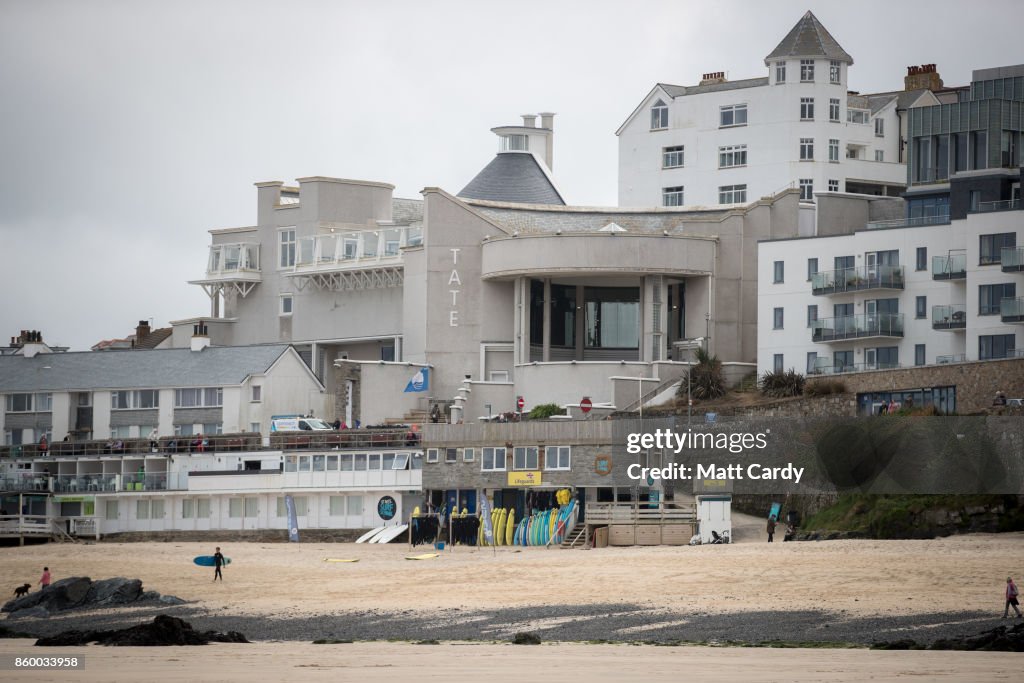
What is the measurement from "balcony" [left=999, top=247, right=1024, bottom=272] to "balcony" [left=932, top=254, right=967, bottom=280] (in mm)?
2150

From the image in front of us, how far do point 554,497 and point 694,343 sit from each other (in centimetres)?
1517

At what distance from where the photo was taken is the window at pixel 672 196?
96812 mm

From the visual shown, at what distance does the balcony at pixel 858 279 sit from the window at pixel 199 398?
26.2 metres

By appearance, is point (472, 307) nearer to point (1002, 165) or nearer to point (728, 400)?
point (728, 400)

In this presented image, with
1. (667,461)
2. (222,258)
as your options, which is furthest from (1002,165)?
(222,258)

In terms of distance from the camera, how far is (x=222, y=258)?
92.1m

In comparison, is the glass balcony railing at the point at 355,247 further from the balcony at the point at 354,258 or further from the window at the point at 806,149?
the window at the point at 806,149

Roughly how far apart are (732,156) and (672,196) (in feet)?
12.4

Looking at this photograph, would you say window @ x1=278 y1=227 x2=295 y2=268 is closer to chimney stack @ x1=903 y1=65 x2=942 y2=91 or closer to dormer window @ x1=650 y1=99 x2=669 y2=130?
dormer window @ x1=650 y1=99 x2=669 y2=130

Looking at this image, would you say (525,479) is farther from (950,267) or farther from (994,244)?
(994,244)

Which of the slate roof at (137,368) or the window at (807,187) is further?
the window at (807,187)

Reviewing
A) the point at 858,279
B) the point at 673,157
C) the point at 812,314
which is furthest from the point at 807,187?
the point at 858,279

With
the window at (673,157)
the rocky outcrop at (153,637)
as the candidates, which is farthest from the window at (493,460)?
the window at (673,157)

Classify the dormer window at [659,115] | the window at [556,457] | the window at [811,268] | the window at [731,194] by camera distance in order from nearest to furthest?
the window at [556,457] < the window at [811,268] < the window at [731,194] < the dormer window at [659,115]
